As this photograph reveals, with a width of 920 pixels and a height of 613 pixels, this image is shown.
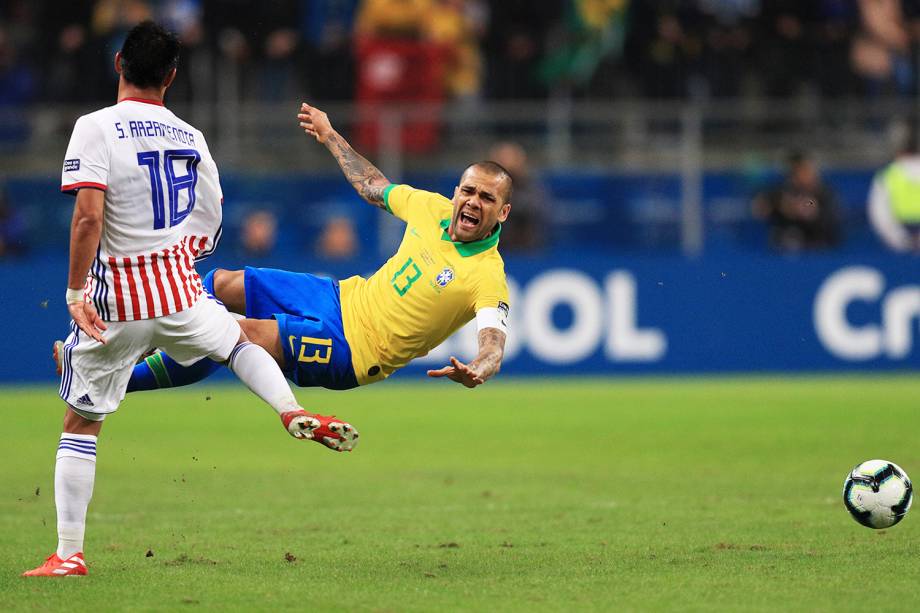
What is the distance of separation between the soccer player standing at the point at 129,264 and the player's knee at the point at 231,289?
1377 mm

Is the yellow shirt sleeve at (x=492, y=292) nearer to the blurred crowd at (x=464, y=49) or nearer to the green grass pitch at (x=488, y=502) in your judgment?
the green grass pitch at (x=488, y=502)

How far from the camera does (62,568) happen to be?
24.2ft

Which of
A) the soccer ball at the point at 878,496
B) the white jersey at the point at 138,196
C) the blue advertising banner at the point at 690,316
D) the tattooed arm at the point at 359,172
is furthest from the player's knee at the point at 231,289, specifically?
the blue advertising banner at the point at 690,316

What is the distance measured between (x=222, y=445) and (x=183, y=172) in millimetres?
6676

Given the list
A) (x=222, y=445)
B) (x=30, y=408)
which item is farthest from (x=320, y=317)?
(x=30, y=408)

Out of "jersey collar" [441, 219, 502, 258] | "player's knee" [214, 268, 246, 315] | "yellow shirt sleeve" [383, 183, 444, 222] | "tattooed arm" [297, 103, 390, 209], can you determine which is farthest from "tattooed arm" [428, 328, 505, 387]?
"player's knee" [214, 268, 246, 315]

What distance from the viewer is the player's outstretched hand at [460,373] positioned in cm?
714

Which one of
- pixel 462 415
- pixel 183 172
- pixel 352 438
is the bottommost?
pixel 462 415

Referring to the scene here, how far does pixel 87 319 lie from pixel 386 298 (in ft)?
7.22

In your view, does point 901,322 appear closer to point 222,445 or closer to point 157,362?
point 222,445

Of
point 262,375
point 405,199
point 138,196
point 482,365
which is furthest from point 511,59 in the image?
point 138,196

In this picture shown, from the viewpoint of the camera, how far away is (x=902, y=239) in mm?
19250

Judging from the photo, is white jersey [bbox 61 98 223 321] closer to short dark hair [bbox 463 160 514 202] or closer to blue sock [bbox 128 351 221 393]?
blue sock [bbox 128 351 221 393]

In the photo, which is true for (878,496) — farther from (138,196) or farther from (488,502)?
(138,196)
